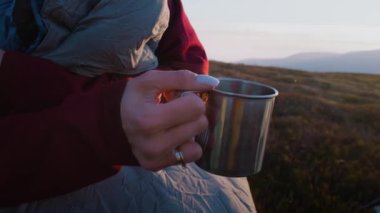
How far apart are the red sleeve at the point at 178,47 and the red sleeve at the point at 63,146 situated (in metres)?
0.93

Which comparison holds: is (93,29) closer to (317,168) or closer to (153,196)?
(153,196)

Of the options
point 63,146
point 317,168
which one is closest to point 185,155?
point 63,146

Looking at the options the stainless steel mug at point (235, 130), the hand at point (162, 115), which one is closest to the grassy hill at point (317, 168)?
the stainless steel mug at point (235, 130)

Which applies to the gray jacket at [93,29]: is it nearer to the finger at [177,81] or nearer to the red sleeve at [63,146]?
the red sleeve at [63,146]

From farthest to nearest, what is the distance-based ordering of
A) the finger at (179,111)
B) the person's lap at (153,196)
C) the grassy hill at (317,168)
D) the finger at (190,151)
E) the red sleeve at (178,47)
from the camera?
1. the grassy hill at (317,168)
2. the red sleeve at (178,47)
3. the person's lap at (153,196)
4. the finger at (190,151)
5. the finger at (179,111)

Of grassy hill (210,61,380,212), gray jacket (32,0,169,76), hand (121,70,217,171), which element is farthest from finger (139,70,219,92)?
grassy hill (210,61,380,212)

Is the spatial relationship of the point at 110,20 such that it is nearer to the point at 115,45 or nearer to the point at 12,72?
the point at 115,45

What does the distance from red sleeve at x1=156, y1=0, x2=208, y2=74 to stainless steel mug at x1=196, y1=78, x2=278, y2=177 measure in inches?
35.5

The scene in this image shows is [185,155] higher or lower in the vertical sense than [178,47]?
lower

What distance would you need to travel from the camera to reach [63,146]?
126cm

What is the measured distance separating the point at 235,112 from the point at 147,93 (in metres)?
0.26

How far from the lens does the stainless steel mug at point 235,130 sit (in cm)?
119

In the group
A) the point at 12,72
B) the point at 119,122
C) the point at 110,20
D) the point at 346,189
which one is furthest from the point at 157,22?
the point at 346,189

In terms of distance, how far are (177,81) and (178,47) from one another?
1.11m
